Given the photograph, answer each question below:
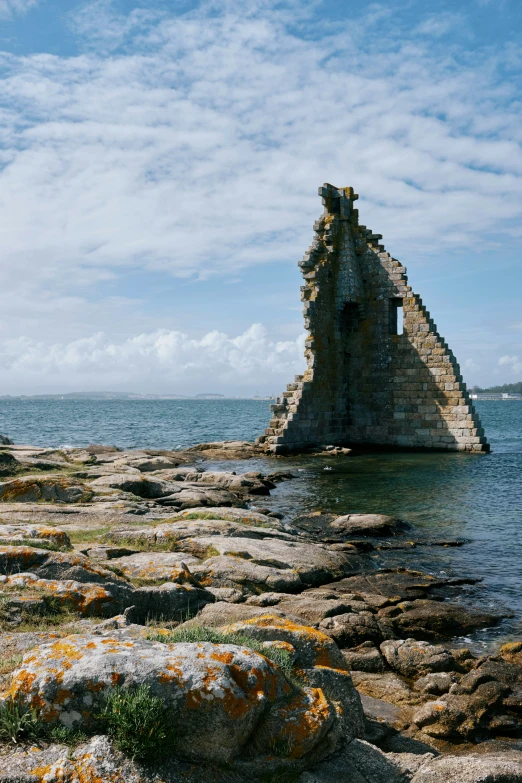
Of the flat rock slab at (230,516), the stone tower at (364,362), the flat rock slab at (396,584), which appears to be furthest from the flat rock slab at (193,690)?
the stone tower at (364,362)

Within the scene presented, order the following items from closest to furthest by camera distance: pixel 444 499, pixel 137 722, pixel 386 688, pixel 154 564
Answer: pixel 137 722 → pixel 386 688 → pixel 154 564 → pixel 444 499

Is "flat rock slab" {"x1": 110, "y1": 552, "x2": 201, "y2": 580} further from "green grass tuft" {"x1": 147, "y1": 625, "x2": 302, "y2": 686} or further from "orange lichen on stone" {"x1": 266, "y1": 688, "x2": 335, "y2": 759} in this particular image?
"orange lichen on stone" {"x1": 266, "y1": 688, "x2": 335, "y2": 759}

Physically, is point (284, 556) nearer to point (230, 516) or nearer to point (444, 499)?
point (230, 516)

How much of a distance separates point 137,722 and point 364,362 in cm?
3409

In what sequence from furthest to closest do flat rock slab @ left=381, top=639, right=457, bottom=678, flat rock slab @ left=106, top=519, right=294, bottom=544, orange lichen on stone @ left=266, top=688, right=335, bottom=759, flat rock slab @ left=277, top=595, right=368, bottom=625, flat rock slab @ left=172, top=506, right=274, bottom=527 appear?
flat rock slab @ left=172, top=506, right=274, bottom=527 → flat rock slab @ left=106, top=519, right=294, bottom=544 → flat rock slab @ left=277, top=595, right=368, bottom=625 → flat rock slab @ left=381, top=639, right=457, bottom=678 → orange lichen on stone @ left=266, top=688, right=335, bottom=759

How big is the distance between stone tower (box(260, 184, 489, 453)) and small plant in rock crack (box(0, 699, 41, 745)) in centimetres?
2916

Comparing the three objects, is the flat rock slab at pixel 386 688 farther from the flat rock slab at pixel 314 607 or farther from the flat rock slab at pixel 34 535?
the flat rock slab at pixel 34 535

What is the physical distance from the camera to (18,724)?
427 cm

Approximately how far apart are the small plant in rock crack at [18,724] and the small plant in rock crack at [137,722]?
15.7 inches

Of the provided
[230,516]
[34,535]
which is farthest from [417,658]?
[230,516]

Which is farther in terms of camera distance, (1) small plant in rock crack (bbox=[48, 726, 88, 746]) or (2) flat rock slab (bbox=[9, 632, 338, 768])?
(2) flat rock slab (bbox=[9, 632, 338, 768])

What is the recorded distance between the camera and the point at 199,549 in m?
11.3

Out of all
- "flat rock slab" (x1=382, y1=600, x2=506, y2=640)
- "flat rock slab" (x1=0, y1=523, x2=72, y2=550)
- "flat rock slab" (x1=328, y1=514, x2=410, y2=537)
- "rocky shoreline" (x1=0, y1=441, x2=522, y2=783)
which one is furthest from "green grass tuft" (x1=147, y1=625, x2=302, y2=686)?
"flat rock slab" (x1=328, y1=514, x2=410, y2=537)

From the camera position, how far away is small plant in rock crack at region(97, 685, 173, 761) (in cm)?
425
